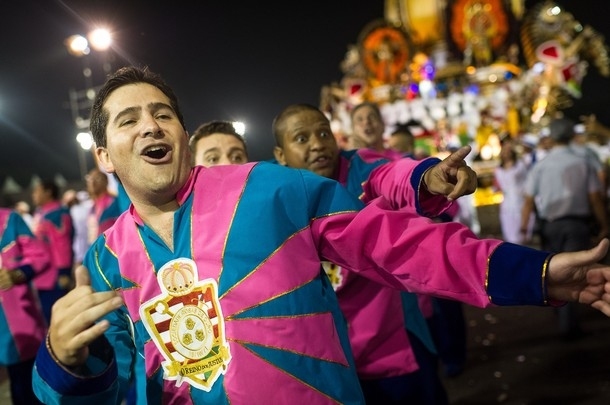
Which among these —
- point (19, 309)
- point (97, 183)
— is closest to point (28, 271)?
point (19, 309)

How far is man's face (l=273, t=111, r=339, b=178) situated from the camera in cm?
319

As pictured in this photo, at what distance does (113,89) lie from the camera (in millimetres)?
2107

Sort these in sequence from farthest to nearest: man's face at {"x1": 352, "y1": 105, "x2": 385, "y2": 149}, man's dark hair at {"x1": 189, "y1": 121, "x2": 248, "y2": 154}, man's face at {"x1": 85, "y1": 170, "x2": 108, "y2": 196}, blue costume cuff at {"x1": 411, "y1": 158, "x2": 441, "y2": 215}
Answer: man's face at {"x1": 85, "y1": 170, "x2": 108, "y2": 196} < man's face at {"x1": 352, "y1": 105, "x2": 385, "y2": 149} < man's dark hair at {"x1": 189, "y1": 121, "x2": 248, "y2": 154} < blue costume cuff at {"x1": 411, "y1": 158, "x2": 441, "y2": 215}

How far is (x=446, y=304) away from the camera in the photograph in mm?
5605

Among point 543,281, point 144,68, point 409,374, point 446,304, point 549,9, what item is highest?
point 549,9

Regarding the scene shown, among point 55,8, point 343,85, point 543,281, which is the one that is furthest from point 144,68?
point 343,85

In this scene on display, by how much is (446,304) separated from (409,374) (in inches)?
107

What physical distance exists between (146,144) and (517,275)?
1.30 metres

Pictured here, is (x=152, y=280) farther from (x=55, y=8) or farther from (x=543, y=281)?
(x=55, y=8)

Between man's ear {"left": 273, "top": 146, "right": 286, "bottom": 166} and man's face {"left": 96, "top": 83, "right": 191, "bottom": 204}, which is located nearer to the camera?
man's face {"left": 96, "top": 83, "right": 191, "bottom": 204}

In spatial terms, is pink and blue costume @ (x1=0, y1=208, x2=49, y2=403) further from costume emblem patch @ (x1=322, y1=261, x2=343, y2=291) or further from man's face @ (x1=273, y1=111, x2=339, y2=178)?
costume emblem patch @ (x1=322, y1=261, x2=343, y2=291)

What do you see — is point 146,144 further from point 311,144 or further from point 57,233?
point 57,233

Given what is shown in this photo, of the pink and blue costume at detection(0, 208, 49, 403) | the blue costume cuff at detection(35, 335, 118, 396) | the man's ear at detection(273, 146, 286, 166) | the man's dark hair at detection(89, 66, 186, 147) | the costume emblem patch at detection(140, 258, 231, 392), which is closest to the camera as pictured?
the blue costume cuff at detection(35, 335, 118, 396)

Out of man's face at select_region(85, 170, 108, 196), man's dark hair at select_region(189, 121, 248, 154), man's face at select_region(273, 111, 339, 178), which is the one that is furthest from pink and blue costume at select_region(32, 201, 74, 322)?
man's face at select_region(273, 111, 339, 178)
